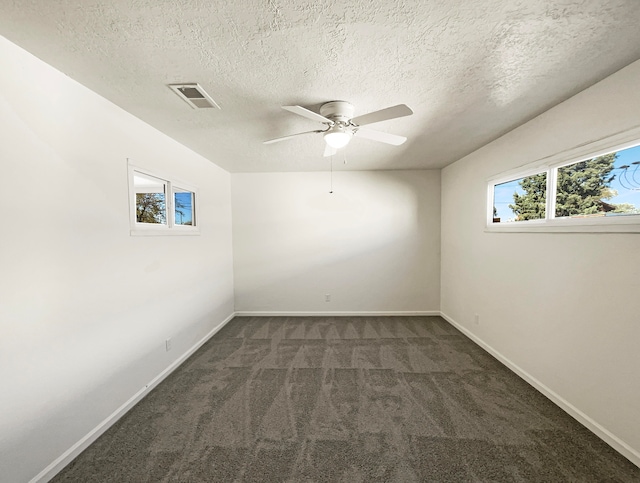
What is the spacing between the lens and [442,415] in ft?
6.33

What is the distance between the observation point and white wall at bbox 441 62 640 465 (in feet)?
5.17

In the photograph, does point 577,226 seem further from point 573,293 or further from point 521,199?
point 521,199

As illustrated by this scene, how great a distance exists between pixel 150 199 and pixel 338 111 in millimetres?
2026

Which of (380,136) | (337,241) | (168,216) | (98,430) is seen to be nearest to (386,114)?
(380,136)

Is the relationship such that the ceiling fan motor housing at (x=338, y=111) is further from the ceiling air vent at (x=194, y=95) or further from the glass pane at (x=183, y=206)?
the glass pane at (x=183, y=206)

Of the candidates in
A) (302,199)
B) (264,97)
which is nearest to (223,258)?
(302,199)

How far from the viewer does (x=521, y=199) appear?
8.46 ft

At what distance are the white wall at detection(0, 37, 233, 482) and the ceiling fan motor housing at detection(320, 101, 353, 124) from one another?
1.69 meters

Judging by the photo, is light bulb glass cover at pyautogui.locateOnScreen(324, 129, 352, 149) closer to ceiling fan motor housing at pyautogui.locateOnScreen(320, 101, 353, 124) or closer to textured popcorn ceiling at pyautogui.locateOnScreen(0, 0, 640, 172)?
ceiling fan motor housing at pyautogui.locateOnScreen(320, 101, 353, 124)

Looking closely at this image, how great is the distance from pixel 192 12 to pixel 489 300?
12.0ft

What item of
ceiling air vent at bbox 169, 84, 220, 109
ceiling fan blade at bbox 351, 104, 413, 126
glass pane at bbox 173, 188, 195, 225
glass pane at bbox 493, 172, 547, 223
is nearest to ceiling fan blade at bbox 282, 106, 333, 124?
ceiling fan blade at bbox 351, 104, 413, 126

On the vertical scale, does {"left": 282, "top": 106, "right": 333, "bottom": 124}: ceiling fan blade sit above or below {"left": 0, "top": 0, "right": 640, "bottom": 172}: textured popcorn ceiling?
below

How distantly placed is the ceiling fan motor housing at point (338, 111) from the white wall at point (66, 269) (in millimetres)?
1694

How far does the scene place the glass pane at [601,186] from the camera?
64.7 inches
